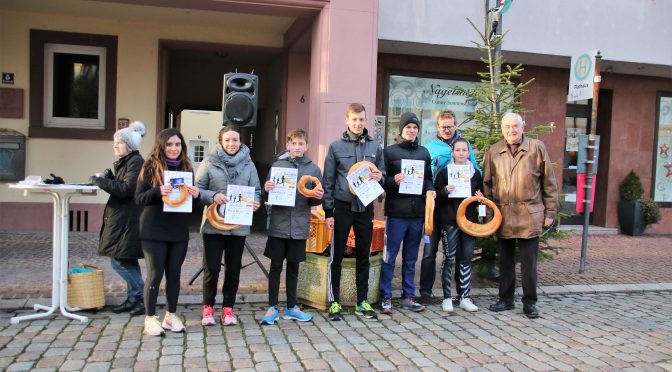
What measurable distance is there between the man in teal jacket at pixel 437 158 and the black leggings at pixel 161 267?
259cm

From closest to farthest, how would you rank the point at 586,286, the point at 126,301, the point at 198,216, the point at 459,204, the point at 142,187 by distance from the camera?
1. the point at 142,187
2. the point at 126,301
3. the point at 459,204
4. the point at 586,286
5. the point at 198,216

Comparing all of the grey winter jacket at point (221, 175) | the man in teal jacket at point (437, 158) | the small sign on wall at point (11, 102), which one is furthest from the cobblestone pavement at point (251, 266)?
the small sign on wall at point (11, 102)

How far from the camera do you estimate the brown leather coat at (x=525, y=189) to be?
563 cm

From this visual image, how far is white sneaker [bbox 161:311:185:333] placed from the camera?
477 centimetres

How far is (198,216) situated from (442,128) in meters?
8.80

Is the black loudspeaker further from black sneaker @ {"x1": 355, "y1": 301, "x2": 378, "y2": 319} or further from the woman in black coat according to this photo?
black sneaker @ {"x1": 355, "y1": 301, "x2": 378, "y2": 319}

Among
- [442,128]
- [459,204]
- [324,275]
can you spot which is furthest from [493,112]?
[324,275]

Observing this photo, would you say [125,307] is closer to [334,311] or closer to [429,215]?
[334,311]

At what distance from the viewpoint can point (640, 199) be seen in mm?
11977

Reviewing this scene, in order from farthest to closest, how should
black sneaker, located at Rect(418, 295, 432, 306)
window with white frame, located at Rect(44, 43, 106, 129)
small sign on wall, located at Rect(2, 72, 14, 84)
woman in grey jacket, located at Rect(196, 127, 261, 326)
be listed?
window with white frame, located at Rect(44, 43, 106, 129) → small sign on wall, located at Rect(2, 72, 14, 84) → black sneaker, located at Rect(418, 295, 432, 306) → woman in grey jacket, located at Rect(196, 127, 261, 326)

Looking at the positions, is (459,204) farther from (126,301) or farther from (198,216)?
(198,216)

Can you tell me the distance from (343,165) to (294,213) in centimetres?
66

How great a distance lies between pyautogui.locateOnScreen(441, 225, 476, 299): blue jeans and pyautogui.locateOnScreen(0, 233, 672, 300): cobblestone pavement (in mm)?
815

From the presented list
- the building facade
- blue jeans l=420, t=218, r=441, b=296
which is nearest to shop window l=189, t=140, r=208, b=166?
the building facade
